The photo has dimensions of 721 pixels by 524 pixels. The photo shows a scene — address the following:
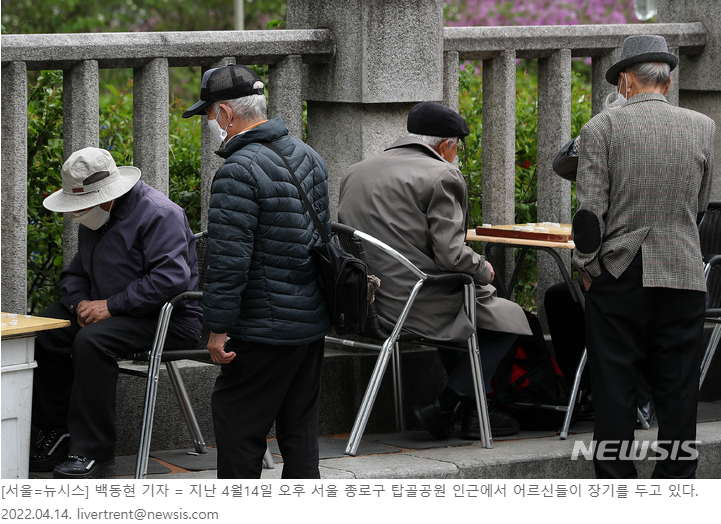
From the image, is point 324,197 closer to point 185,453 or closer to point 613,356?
point 613,356

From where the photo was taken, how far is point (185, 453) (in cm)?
566

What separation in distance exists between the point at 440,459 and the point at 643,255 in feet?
4.16

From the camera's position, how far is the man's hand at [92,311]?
203 inches

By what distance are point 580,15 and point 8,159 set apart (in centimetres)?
958

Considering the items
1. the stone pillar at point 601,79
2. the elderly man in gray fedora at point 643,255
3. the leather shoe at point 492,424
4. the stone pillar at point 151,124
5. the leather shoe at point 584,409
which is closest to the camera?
the elderly man in gray fedora at point 643,255

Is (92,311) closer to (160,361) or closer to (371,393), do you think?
(160,361)

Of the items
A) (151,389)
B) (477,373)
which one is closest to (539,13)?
(477,373)

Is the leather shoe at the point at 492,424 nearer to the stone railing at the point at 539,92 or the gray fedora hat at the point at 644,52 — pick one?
the stone railing at the point at 539,92

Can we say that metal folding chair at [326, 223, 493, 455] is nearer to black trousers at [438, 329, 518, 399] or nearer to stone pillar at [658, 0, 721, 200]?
black trousers at [438, 329, 518, 399]

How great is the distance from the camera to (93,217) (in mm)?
A: 5176

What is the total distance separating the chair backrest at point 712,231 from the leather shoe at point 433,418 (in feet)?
5.41

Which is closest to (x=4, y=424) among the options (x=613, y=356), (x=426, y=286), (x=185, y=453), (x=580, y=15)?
(x=185, y=453)

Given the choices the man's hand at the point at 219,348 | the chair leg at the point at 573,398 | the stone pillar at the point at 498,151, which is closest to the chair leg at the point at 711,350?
the chair leg at the point at 573,398

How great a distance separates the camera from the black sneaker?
17.4ft
